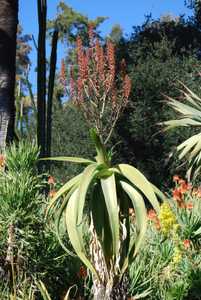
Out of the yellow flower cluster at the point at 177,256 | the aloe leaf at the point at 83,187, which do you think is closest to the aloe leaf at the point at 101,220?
the aloe leaf at the point at 83,187

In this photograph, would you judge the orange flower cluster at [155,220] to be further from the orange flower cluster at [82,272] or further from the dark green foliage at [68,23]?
the dark green foliage at [68,23]

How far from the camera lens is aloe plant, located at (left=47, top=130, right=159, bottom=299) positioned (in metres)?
3.47

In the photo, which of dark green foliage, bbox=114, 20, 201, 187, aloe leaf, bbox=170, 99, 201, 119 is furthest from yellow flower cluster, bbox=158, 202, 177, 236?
dark green foliage, bbox=114, 20, 201, 187

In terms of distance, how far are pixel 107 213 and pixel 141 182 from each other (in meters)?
0.26

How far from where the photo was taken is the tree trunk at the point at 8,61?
7.78 metres

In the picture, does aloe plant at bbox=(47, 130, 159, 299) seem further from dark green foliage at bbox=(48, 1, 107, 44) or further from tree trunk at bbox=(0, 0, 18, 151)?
dark green foliage at bbox=(48, 1, 107, 44)

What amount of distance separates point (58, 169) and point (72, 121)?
2.01 meters

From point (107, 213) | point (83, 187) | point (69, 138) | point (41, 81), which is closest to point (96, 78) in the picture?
point (41, 81)

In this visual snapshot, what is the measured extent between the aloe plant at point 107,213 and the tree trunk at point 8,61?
3921mm

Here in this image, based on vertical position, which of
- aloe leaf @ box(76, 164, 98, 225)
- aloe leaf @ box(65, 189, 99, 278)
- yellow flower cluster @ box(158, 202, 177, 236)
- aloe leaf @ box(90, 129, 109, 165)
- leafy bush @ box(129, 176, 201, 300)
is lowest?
leafy bush @ box(129, 176, 201, 300)

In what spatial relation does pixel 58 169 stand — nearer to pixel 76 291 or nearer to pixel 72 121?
pixel 72 121

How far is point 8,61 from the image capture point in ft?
27.2

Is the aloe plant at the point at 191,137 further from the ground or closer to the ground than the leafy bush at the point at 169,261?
further from the ground

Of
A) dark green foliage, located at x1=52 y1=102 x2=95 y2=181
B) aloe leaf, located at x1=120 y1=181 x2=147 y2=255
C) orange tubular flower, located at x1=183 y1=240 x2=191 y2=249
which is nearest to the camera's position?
aloe leaf, located at x1=120 y1=181 x2=147 y2=255
